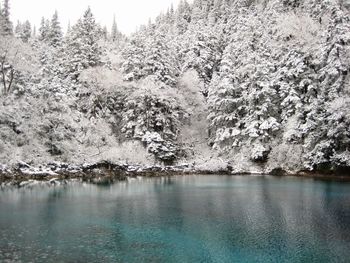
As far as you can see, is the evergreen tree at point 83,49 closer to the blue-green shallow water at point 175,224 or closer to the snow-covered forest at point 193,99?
the snow-covered forest at point 193,99

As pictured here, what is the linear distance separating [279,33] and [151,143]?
2494cm

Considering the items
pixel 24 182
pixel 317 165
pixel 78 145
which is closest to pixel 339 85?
pixel 317 165

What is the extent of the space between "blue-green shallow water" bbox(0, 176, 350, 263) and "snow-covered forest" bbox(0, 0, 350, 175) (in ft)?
42.7

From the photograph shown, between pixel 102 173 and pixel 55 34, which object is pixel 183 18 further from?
pixel 102 173

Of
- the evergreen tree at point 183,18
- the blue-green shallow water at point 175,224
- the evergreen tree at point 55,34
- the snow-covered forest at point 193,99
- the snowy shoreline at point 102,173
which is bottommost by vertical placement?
the blue-green shallow water at point 175,224

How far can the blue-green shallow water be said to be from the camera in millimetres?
18156

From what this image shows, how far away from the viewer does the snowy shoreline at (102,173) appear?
136 feet

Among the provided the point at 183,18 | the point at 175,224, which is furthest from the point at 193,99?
the point at 183,18

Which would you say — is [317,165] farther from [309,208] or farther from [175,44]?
[175,44]

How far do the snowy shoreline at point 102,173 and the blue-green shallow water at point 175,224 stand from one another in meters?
5.72

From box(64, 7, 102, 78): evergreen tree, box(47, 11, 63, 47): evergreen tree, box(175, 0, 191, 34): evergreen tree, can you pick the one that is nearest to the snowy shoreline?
box(64, 7, 102, 78): evergreen tree

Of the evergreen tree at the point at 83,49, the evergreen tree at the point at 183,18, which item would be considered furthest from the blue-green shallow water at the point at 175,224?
the evergreen tree at the point at 183,18

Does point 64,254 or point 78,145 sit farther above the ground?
point 78,145

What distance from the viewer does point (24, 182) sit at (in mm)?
40062
